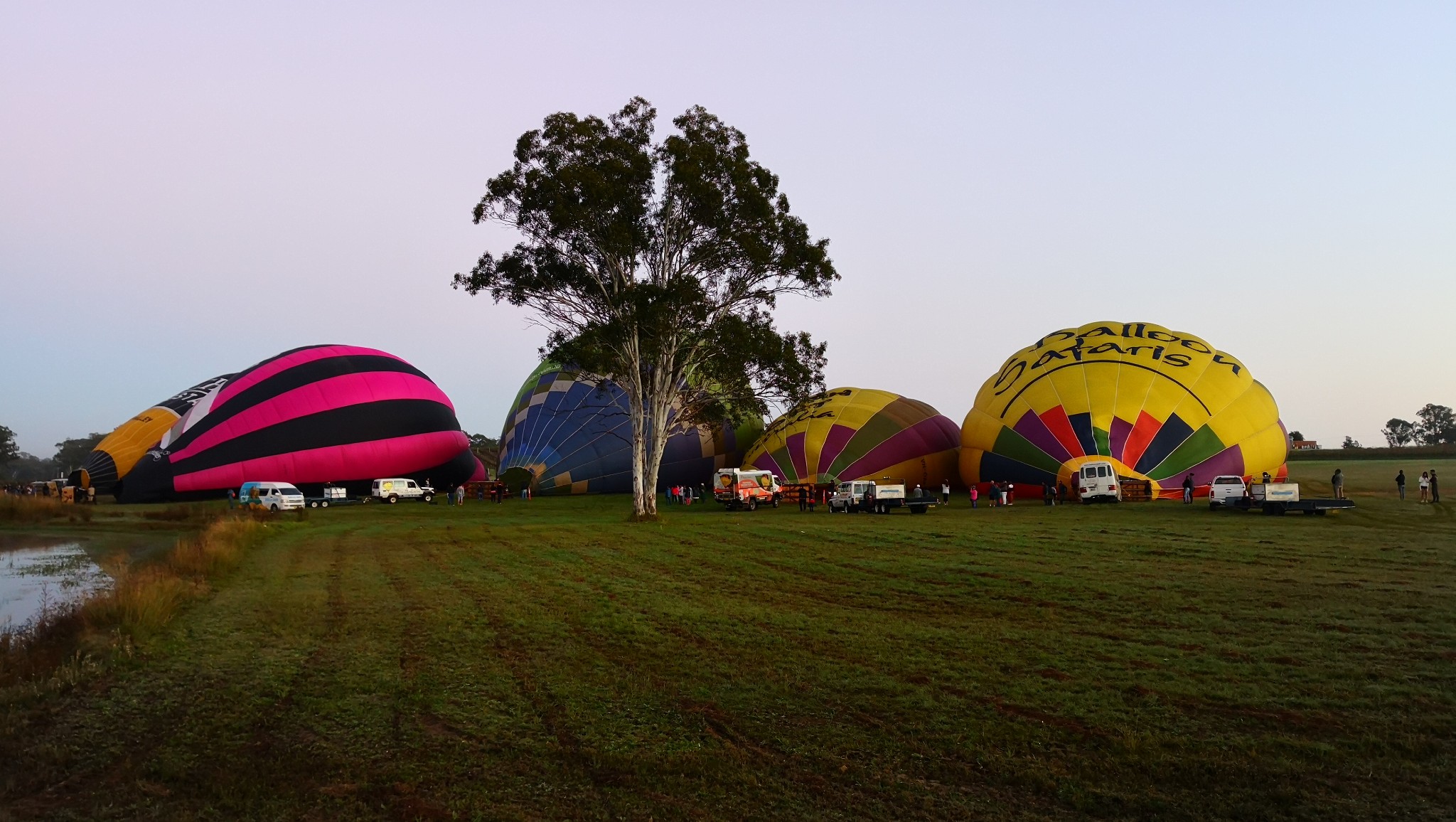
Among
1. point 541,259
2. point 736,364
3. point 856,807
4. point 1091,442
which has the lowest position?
point 856,807

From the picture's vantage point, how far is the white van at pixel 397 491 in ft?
134

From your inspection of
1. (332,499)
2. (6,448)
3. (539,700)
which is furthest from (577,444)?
(6,448)

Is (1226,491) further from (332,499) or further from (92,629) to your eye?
(332,499)

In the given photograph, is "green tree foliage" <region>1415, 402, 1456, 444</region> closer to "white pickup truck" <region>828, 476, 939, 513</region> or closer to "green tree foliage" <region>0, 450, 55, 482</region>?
"white pickup truck" <region>828, 476, 939, 513</region>

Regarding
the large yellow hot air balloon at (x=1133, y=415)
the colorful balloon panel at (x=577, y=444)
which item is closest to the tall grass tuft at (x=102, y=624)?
the large yellow hot air balloon at (x=1133, y=415)

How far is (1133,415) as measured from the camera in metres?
30.1

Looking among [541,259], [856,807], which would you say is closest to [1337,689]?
[856,807]

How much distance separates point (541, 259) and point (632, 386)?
4.92 metres

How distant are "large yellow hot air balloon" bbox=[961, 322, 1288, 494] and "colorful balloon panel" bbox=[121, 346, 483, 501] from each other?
25017 millimetres

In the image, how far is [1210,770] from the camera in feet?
18.6

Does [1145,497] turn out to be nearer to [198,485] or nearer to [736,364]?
[736,364]

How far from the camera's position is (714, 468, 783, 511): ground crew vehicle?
3512cm

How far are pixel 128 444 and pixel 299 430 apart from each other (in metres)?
10.8

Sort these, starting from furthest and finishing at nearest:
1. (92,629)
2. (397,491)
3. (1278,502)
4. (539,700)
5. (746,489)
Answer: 1. (397,491)
2. (746,489)
3. (1278,502)
4. (92,629)
5. (539,700)
